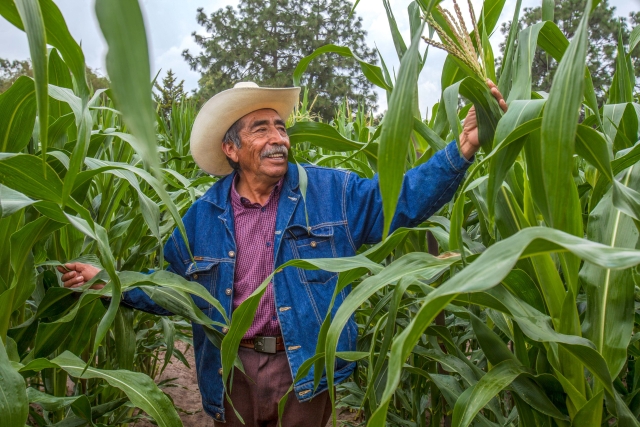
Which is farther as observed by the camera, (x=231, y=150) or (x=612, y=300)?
(x=231, y=150)

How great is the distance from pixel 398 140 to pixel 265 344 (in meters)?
1.12

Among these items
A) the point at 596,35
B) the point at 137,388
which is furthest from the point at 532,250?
the point at 596,35

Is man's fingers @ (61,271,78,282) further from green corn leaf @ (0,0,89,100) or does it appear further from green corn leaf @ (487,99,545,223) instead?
green corn leaf @ (487,99,545,223)

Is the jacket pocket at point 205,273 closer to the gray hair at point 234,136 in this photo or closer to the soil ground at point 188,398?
the gray hair at point 234,136

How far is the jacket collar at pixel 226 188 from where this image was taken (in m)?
1.74

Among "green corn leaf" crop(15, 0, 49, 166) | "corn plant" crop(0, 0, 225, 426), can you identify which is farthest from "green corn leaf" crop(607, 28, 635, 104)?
"green corn leaf" crop(15, 0, 49, 166)

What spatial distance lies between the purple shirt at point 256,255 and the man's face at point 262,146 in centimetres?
8

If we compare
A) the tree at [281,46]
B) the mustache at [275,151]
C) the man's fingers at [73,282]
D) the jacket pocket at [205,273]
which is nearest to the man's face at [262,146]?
the mustache at [275,151]

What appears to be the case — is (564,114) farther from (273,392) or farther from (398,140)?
(273,392)

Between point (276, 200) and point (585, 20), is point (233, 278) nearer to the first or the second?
point (276, 200)

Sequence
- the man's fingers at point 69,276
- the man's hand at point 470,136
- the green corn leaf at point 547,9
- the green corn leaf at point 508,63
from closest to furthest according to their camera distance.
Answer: the green corn leaf at point 508,63, the green corn leaf at point 547,9, the man's hand at point 470,136, the man's fingers at point 69,276

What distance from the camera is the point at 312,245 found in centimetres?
166

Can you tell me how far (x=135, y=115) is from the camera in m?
0.26

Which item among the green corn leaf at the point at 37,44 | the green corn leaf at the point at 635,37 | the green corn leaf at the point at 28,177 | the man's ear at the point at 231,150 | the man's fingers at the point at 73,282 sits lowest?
the man's fingers at the point at 73,282
